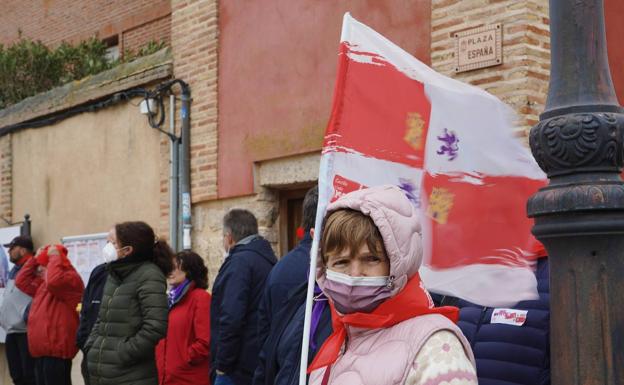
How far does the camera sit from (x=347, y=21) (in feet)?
9.27

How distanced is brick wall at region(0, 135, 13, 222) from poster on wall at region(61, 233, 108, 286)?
6.57 feet

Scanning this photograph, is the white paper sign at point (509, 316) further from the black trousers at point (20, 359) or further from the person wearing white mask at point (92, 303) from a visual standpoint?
the black trousers at point (20, 359)

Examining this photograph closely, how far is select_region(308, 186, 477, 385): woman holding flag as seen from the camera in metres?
2.15

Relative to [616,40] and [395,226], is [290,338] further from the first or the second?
[616,40]

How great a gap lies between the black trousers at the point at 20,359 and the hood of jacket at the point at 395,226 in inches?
268

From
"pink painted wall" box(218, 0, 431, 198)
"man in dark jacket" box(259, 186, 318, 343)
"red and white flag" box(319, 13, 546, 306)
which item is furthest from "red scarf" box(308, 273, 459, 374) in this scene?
"pink painted wall" box(218, 0, 431, 198)

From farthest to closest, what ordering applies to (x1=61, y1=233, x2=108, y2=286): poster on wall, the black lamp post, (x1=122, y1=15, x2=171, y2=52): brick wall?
(x1=122, y1=15, x2=171, y2=52): brick wall → (x1=61, y1=233, x2=108, y2=286): poster on wall → the black lamp post

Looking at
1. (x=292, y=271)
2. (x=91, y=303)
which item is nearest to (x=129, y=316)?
(x=91, y=303)

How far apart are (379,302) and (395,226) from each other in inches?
8.5

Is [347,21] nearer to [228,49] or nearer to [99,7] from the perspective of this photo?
[228,49]

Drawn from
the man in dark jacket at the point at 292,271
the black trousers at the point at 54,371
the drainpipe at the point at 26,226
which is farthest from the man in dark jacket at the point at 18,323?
the man in dark jacket at the point at 292,271

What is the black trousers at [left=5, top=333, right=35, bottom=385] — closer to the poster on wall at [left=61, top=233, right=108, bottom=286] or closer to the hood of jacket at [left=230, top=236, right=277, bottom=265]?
the poster on wall at [left=61, top=233, right=108, bottom=286]

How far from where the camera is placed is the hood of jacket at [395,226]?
2.25 metres

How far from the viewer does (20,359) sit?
8.48 m
